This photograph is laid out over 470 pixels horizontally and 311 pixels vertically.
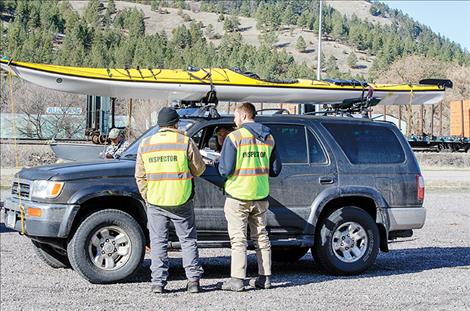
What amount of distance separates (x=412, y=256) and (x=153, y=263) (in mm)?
4935

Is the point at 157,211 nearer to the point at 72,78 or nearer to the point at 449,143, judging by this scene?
the point at 72,78

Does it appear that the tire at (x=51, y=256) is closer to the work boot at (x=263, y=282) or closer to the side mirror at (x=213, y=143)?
the side mirror at (x=213, y=143)

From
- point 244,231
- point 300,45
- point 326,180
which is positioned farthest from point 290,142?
point 300,45

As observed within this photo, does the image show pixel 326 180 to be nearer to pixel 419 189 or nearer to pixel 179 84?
pixel 419 189

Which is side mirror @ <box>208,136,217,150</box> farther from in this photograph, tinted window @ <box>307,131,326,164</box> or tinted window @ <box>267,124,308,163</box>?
tinted window @ <box>307,131,326,164</box>

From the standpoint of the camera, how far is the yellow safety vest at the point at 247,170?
846 centimetres

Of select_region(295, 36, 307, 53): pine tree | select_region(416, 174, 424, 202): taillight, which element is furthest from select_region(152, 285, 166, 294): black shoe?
select_region(295, 36, 307, 53): pine tree

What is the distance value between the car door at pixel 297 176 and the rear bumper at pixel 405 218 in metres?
0.92

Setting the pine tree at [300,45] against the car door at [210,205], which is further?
the pine tree at [300,45]

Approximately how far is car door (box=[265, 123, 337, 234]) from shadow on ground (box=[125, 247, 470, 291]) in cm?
67

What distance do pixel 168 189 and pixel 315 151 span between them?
7.89 feet

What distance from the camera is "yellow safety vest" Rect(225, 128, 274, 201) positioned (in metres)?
8.46

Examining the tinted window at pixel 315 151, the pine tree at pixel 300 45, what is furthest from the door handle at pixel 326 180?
the pine tree at pixel 300 45

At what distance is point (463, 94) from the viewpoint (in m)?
64.6
